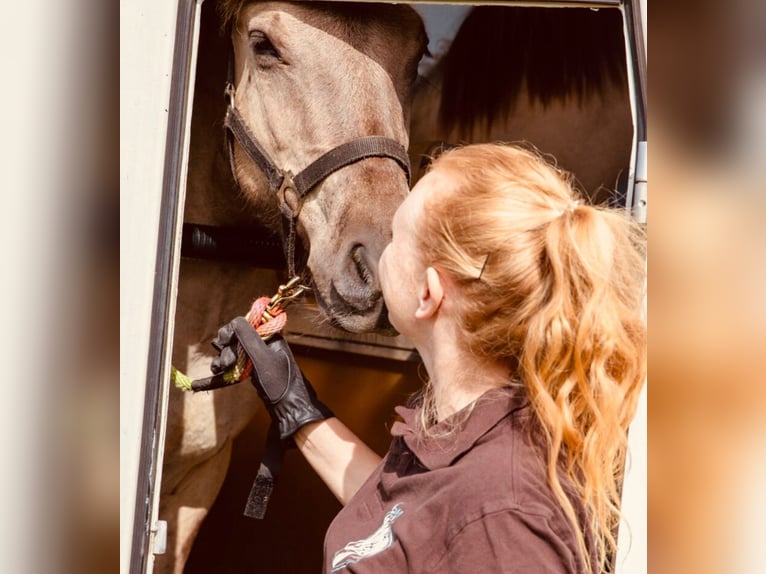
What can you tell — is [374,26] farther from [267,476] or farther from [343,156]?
[267,476]

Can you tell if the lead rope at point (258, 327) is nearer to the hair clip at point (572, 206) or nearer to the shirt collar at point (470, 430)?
the shirt collar at point (470, 430)

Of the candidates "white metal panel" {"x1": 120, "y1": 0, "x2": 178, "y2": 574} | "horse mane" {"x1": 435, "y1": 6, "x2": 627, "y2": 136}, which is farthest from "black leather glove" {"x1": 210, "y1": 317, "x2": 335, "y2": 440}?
"horse mane" {"x1": 435, "y1": 6, "x2": 627, "y2": 136}

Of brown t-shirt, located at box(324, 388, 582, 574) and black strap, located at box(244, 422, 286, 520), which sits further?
black strap, located at box(244, 422, 286, 520)

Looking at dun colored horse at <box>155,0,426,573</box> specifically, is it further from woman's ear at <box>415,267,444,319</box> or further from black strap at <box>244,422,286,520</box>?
woman's ear at <box>415,267,444,319</box>

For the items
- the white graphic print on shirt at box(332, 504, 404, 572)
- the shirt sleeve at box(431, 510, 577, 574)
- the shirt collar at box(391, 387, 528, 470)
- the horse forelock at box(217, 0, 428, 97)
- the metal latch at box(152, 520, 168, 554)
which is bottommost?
the metal latch at box(152, 520, 168, 554)

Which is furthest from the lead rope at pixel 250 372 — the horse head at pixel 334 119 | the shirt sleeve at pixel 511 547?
the shirt sleeve at pixel 511 547

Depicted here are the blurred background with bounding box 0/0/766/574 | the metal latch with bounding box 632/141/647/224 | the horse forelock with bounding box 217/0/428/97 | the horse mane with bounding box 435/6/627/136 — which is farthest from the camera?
the horse mane with bounding box 435/6/627/136

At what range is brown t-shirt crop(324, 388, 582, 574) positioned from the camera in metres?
0.70

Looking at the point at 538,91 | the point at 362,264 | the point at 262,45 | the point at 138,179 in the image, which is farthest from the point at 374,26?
the point at 538,91

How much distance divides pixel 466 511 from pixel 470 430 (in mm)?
102

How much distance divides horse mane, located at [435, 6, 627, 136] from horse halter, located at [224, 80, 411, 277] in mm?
694

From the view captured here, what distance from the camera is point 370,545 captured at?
2.66 ft
